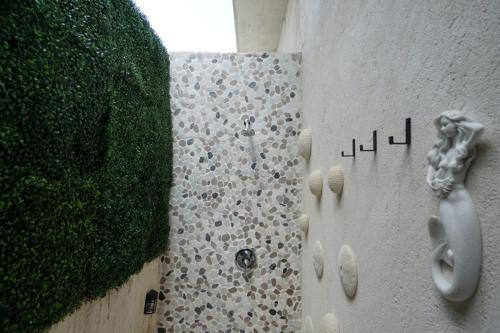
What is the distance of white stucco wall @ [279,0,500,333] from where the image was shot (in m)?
0.69

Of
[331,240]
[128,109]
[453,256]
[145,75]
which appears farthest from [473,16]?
[145,75]

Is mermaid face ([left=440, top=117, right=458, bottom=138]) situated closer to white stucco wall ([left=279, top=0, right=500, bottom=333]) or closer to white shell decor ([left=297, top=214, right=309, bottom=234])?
white stucco wall ([left=279, top=0, right=500, bottom=333])

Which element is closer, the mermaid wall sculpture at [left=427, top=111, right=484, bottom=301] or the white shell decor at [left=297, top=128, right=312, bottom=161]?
the mermaid wall sculpture at [left=427, top=111, right=484, bottom=301]

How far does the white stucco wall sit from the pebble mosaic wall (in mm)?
1000

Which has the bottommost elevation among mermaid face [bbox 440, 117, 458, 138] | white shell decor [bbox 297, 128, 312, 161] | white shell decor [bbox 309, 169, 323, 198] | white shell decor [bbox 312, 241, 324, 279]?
white shell decor [bbox 312, 241, 324, 279]

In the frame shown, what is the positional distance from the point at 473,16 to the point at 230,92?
2549mm

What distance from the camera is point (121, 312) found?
212 centimetres

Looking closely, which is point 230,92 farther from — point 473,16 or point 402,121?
point 473,16

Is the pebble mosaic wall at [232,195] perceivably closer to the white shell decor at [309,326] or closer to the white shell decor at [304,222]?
the white shell decor at [304,222]

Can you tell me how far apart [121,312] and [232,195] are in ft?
4.54

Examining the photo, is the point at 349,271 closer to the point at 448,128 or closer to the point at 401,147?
the point at 401,147

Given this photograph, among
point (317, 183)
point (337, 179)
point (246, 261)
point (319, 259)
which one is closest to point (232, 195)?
point (246, 261)

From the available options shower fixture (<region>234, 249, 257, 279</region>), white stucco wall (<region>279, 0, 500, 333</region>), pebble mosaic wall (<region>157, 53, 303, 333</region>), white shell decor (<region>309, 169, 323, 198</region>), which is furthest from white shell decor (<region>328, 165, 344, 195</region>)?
shower fixture (<region>234, 249, 257, 279</region>)

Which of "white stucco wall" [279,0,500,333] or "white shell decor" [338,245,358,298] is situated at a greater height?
"white stucco wall" [279,0,500,333]
